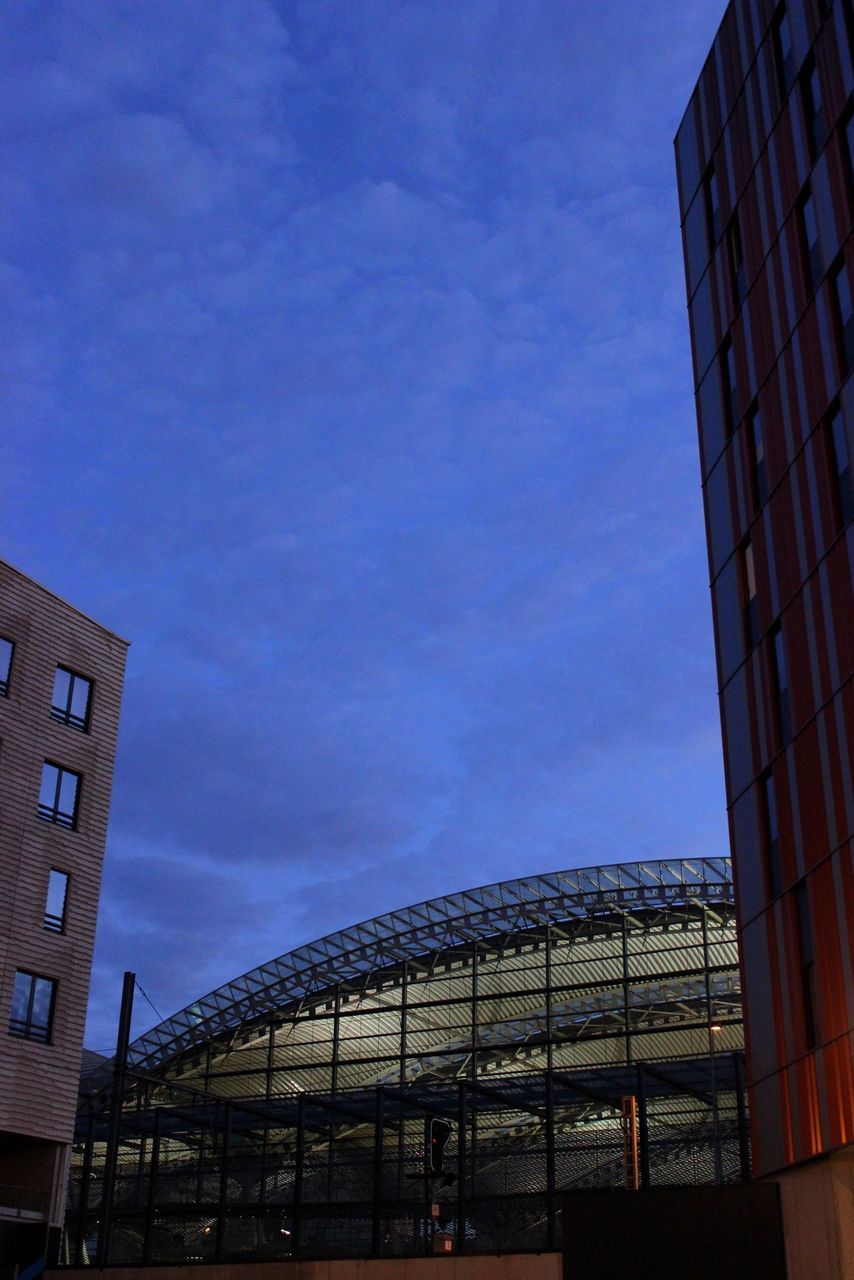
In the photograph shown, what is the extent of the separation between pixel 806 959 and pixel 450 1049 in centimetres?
3666

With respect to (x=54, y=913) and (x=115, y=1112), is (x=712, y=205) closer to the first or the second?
(x=54, y=913)

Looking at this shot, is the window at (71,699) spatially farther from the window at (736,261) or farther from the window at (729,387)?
the window at (736,261)

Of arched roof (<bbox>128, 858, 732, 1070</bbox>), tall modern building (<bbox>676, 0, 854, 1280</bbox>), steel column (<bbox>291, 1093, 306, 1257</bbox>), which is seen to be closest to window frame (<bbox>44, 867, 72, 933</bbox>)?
steel column (<bbox>291, 1093, 306, 1257</bbox>)

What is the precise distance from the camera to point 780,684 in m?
25.8

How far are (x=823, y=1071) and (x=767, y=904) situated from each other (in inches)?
145

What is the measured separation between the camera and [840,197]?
79.9 feet

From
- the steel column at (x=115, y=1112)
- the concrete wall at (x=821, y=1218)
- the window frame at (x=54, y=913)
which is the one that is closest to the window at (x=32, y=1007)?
the window frame at (x=54, y=913)

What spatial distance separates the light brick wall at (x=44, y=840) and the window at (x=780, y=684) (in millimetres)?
20973

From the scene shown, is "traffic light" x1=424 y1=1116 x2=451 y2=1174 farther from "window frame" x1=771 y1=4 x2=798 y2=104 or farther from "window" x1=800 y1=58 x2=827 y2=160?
"window frame" x1=771 y1=4 x2=798 y2=104

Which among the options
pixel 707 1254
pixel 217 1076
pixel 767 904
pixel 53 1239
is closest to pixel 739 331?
pixel 767 904

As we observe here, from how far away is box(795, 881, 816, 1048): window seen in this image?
2306 centimetres

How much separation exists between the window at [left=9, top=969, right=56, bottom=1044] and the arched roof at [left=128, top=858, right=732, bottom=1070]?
2377 cm

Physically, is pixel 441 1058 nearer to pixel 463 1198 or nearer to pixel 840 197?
pixel 463 1198

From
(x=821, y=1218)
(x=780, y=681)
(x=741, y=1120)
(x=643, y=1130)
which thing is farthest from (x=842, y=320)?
(x=741, y=1120)
